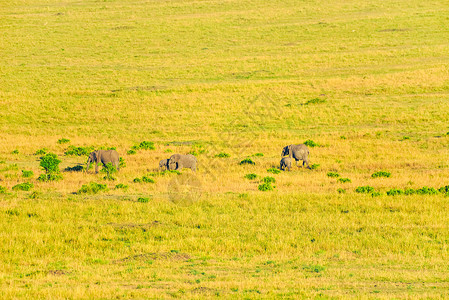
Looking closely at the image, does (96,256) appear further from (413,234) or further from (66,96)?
(66,96)

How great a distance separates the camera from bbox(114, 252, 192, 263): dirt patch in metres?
16.2

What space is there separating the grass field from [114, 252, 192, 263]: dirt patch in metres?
0.09

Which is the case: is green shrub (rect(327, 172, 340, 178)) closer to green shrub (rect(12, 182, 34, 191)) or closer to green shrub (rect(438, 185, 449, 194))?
green shrub (rect(438, 185, 449, 194))

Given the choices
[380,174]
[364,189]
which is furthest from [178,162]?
[380,174]

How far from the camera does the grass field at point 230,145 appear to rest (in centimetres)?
1490

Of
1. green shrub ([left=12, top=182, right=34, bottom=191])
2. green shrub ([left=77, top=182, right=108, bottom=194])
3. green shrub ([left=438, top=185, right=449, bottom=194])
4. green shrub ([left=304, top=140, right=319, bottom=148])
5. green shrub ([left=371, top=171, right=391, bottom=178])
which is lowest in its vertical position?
green shrub ([left=438, top=185, right=449, bottom=194])

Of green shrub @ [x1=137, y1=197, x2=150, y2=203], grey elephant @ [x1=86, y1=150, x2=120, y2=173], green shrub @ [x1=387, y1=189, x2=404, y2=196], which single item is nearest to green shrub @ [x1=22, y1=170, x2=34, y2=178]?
grey elephant @ [x1=86, y1=150, x2=120, y2=173]

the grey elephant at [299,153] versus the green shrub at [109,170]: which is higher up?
the grey elephant at [299,153]

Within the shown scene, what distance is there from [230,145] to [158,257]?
27873 millimetres

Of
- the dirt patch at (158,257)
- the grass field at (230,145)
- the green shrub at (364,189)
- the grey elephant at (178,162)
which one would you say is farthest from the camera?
the grey elephant at (178,162)

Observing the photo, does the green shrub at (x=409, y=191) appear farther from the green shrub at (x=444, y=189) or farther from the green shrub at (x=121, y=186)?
the green shrub at (x=121, y=186)

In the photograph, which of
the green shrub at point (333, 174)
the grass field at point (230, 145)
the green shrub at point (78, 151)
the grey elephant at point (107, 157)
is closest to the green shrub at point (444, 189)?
the grass field at point (230, 145)

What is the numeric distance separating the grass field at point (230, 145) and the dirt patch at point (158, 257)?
92 mm

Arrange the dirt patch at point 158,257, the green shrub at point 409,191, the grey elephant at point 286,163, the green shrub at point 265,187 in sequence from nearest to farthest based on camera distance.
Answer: the dirt patch at point 158,257, the green shrub at point 409,191, the green shrub at point 265,187, the grey elephant at point 286,163
